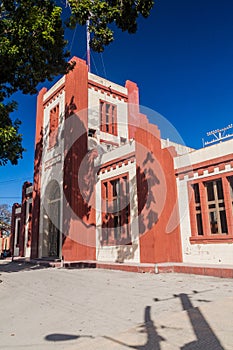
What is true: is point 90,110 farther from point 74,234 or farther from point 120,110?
point 74,234

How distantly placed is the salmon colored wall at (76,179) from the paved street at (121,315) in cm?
580

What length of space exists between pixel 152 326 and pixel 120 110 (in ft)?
53.7

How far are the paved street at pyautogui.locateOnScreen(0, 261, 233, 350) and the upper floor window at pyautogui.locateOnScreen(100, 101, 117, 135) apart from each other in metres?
11.3

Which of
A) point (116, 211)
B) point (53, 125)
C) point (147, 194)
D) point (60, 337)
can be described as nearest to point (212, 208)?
point (147, 194)

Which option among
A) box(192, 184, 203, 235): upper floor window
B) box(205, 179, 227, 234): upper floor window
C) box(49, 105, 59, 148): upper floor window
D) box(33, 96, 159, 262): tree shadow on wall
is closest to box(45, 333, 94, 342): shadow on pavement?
box(205, 179, 227, 234): upper floor window

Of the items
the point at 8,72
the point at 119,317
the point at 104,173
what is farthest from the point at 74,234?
the point at 119,317

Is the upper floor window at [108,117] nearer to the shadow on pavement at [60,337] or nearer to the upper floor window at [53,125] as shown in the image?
the upper floor window at [53,125]

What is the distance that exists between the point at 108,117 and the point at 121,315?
14.6m

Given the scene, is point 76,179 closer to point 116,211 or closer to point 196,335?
point 116,211

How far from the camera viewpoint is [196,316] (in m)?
4.30

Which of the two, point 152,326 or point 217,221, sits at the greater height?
point 217,221

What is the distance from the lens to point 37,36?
29.3ft

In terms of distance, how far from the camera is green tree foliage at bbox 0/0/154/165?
8.80 meters

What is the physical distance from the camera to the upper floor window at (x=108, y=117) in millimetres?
17703
